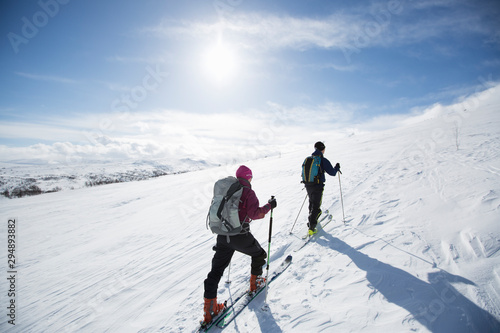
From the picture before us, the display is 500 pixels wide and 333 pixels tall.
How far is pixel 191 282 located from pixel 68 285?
3.76m

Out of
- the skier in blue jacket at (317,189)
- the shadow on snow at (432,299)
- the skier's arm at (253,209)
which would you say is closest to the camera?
the shadow on snow at (432,299)

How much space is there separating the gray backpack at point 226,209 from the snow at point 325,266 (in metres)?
1.59

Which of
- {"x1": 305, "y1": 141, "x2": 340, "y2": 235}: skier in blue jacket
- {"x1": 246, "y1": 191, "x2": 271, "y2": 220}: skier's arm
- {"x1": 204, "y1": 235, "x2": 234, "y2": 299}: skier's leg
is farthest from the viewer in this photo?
{"x1": 305, "y1": 141, "x2": 340, "y2": 235}: skier in blue jacket

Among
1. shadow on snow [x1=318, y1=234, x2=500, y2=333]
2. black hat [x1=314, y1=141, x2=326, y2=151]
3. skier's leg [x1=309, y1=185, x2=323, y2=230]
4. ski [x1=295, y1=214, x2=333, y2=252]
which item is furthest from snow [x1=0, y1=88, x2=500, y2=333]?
black hat [x1=314, y1=141, x2=326, y2=151]

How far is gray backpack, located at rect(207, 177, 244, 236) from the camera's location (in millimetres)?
3100

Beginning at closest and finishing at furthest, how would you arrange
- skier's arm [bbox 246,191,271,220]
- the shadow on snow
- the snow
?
the shadow on snow
the snow
skier's arm [bbox 246,191,271,220]

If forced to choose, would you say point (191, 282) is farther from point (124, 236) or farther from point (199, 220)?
point (124, 236)

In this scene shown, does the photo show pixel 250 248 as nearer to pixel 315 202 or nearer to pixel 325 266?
pixel 325 266

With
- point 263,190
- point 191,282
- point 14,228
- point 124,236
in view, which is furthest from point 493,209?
point 14,228

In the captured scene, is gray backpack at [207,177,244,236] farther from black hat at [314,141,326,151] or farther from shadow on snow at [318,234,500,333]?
black hat at [314,141,326,151]

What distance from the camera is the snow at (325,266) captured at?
3020 mm

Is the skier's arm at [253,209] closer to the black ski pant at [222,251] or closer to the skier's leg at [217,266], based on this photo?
the black ski pant at [222,251]

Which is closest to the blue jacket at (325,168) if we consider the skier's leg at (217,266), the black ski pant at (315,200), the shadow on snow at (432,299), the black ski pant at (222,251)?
the black ski pant at (315,200)

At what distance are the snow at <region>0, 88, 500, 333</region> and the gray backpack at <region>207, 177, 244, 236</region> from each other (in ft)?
5.21
